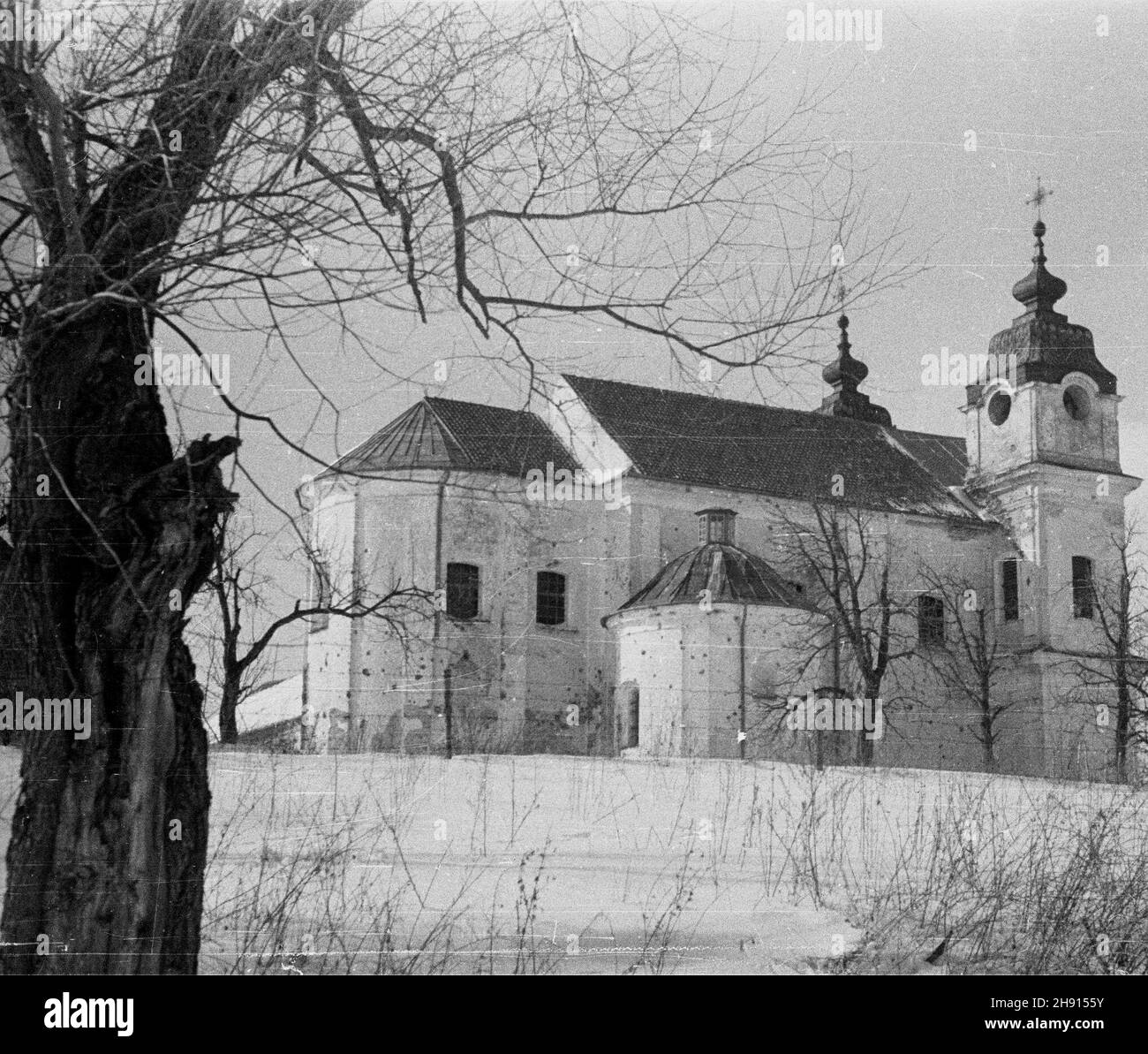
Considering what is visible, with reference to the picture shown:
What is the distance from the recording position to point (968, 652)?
6.82 meters

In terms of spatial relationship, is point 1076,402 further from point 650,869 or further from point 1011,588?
point 650,869

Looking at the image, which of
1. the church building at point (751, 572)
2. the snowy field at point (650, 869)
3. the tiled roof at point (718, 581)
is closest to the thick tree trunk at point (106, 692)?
the snowy field at point (650, 869)

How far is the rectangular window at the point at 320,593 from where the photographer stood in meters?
5.40

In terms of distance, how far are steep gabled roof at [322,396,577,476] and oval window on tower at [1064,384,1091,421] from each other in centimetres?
251

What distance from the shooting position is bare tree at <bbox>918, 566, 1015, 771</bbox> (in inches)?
253

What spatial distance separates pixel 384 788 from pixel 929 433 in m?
3.37

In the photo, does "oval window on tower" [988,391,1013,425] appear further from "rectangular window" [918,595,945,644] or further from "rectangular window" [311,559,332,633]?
"rectangular window" [311,559,332,633]

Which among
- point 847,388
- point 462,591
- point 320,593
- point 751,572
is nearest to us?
point 320,593

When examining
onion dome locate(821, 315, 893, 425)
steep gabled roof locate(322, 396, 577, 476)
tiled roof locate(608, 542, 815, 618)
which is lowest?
tiled roof locate(608, 542, 815, 618)

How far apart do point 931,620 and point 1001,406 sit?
4.73 feet

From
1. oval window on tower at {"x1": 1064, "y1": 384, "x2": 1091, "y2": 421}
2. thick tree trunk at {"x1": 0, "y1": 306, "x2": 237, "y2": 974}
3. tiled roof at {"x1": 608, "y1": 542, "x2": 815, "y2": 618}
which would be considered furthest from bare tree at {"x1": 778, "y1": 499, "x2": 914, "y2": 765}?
thick tree trunk at {"x1": 0, "y1": 306, "x2": 237, "y2": 974}

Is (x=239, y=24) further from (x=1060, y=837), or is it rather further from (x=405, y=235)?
(x=1060, y=837)

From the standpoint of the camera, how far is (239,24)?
4629 mm

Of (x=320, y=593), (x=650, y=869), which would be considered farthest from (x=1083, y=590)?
(x=320, y=593)
